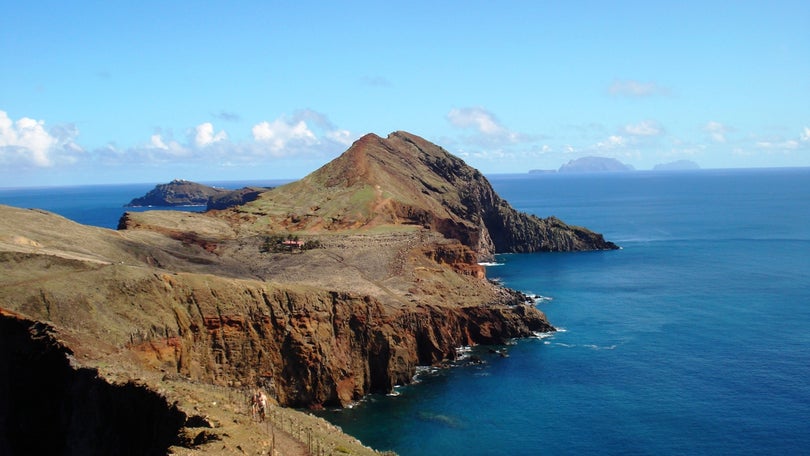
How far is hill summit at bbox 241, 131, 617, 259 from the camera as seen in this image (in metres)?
123

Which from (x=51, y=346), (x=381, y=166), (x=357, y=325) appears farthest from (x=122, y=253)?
(x=381, y=166)

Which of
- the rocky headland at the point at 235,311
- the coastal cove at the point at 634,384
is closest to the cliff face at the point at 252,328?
the rocky headland at the point at 235,311

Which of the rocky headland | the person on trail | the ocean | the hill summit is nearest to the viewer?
the person on trail

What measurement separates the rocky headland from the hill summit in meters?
0.65

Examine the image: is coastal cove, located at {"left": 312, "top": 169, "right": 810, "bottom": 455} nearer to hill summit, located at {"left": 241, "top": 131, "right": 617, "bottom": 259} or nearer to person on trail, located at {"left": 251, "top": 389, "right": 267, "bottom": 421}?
person on trail, located at {"left": 251, "top": 389, "right": 267, "bottom": 421}

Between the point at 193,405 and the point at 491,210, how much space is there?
5677 inches

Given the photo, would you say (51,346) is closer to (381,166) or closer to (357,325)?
(357,325)

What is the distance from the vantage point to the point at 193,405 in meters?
36.5

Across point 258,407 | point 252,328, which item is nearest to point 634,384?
point 252,328

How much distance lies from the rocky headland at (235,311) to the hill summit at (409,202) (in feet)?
2.14

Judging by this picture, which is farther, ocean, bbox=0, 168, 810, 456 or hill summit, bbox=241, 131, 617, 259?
hill summit, bbox=241, 131, 617, 259

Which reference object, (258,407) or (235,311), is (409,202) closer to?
(235,311)

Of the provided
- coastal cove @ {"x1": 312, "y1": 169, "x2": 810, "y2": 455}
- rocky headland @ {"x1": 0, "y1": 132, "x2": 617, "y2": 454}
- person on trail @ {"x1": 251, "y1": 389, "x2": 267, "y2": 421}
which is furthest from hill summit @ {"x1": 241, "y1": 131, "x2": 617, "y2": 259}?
person on trail @ {"x1": 251, "y1": 389, "x2": 267, "y2": 421}

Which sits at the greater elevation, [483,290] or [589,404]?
[483,290]
